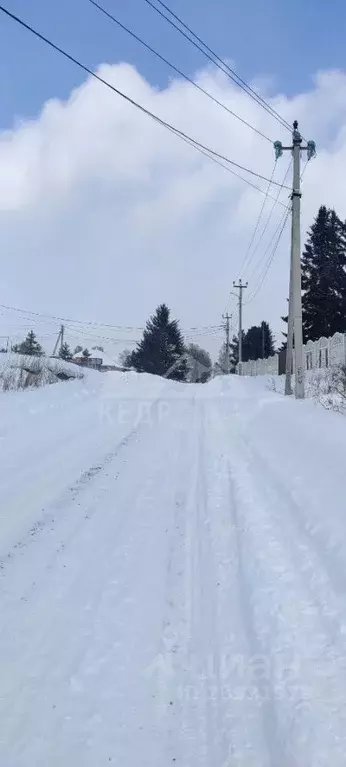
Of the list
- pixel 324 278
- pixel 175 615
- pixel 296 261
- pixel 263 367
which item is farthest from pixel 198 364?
pixel 175 615

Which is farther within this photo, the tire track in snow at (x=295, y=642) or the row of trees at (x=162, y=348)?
the row of trees at (x=162, y=348)

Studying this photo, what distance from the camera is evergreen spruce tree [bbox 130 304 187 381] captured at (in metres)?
68.8

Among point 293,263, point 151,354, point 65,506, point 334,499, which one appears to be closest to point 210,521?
point 334,499

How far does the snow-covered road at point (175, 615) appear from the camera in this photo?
245 cm

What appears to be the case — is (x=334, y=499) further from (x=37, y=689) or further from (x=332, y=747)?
(x=37, y=689)

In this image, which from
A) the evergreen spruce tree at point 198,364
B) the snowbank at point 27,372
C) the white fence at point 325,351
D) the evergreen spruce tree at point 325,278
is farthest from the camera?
the evergreen spruce tree at point 198,364

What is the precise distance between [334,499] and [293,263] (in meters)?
11.6

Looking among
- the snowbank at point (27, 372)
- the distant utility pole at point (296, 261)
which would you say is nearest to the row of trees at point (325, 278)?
the snowbank at point (27, 372)

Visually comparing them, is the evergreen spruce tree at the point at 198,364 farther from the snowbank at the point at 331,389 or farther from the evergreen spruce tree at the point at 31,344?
the snowbank at the point at 331,389

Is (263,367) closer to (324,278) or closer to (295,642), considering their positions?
(324,278)

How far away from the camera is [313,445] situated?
8266 millimetres

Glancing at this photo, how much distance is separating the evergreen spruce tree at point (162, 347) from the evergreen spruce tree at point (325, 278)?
29.2 m

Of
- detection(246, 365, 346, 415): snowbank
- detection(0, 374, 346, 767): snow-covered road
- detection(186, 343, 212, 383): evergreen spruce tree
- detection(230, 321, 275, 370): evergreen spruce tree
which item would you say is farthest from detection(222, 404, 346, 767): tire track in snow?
detection(186, 343, 212, 383): evergreen spruce tree

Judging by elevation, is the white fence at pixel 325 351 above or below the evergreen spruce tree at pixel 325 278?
below
